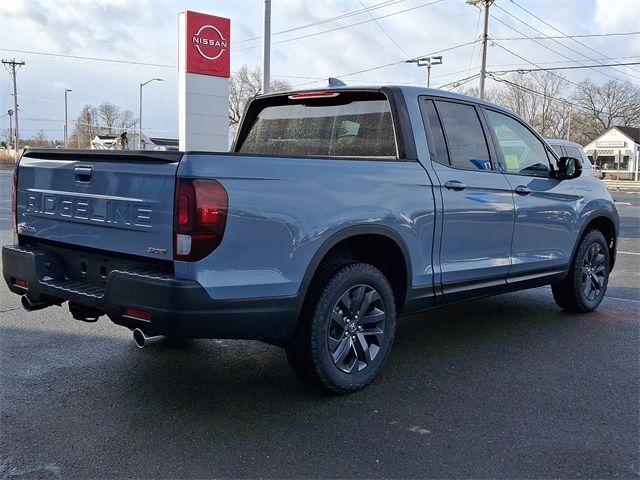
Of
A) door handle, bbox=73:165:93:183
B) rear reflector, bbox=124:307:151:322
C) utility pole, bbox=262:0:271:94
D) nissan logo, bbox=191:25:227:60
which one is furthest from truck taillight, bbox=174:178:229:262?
nissan logo, bbox=191:25:227:60

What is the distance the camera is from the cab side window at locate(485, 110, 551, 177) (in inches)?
206

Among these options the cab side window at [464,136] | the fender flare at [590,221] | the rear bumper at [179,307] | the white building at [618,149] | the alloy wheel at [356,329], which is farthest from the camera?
the white building at [618,149]

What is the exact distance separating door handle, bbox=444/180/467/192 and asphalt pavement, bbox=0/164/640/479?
4.19ft

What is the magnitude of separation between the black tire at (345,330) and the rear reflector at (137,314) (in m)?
0.90

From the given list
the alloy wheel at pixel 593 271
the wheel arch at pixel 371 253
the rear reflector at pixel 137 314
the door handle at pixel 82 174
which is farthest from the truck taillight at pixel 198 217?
the alloy wheel at pixel 593 271

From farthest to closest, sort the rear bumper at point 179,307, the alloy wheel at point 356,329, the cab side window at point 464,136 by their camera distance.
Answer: the cab side window at point 464,136 < the alloy wheel at point 356,329 < the rear bumper at point 179,307

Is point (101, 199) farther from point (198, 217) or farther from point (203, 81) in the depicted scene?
point (203, 81)

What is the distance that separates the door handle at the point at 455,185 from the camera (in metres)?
4.45

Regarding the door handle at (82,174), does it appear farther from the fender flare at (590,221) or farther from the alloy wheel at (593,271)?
the alloy wheel at (593,271)

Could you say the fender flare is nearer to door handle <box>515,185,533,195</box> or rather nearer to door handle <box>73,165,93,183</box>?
door handle <box>515,185,533,195</box>

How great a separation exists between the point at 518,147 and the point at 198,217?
3.32 m

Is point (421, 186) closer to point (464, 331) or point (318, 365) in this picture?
point (318, 365)

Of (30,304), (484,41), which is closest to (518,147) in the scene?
(30,304)

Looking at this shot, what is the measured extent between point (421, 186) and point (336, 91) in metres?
1.09
